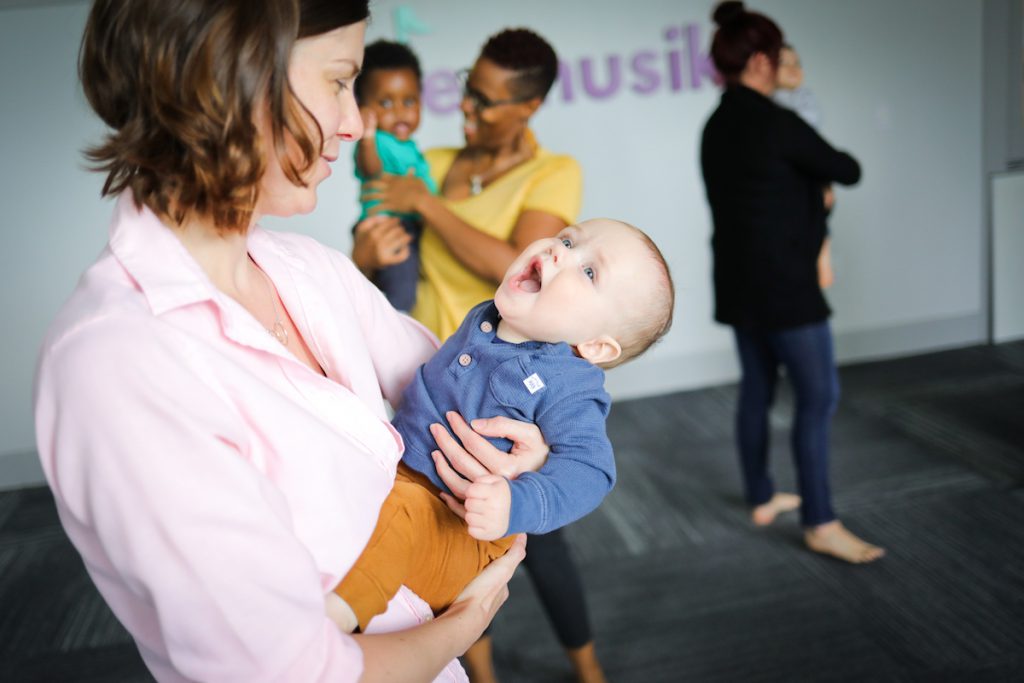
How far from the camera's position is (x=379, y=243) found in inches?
80.6

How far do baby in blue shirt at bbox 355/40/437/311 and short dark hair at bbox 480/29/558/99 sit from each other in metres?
0.22

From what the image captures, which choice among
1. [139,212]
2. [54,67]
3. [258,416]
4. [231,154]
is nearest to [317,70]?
[231,154]

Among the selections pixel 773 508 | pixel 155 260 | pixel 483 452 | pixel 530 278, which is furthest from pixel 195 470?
pixel 773 508

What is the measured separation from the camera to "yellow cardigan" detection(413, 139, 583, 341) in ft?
6.71

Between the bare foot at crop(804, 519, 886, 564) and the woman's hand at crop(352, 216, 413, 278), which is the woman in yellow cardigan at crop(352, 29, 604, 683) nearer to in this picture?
the woman's hand at crop(352, 216, 413, 278)

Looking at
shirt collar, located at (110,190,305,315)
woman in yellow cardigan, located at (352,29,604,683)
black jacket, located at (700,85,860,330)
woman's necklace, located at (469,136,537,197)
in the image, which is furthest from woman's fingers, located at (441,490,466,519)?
black jacket, located at (700,85,860,330)

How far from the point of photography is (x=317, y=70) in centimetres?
90

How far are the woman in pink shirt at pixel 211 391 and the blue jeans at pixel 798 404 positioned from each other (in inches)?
82.3

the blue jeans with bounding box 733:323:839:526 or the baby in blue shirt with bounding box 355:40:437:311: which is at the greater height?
the baby in blue shirt with bounding box 355:40:437:311

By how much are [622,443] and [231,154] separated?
3422mm

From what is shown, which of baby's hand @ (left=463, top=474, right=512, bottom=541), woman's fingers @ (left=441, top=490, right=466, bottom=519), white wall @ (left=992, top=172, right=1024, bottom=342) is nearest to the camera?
baby's hand @ (left=463, top=474, right=512, bottom=541)

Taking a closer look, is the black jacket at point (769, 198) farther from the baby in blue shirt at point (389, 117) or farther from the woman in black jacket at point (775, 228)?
the baby in blue shirt at point (389, 117)

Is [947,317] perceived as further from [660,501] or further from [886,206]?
[660,501]

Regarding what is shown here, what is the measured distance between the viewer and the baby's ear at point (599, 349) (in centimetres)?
133
